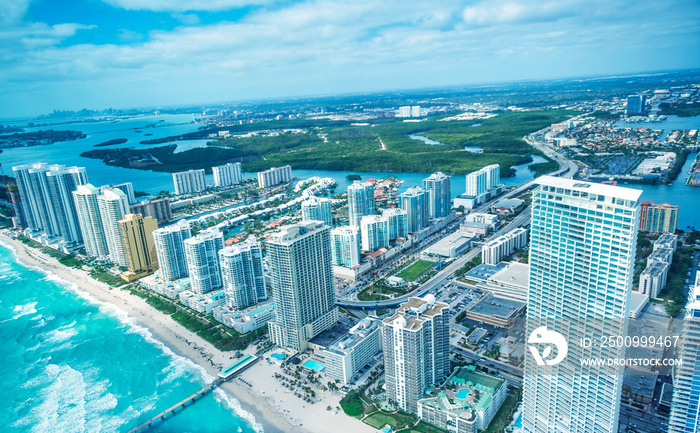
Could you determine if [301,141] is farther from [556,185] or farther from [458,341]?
[556,185]

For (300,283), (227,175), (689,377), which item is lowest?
(227,175)

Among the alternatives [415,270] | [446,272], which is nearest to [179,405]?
[415,270]

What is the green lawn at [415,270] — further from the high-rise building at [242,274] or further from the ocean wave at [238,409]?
the ocean wave at [238,409]

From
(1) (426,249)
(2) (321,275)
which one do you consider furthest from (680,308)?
(2) (321,275)

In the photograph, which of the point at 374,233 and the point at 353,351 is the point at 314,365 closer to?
the point at 353,351

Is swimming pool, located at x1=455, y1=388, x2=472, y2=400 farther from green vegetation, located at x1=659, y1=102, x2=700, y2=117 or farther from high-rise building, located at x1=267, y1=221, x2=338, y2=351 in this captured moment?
green vegetation, located at x1=659, y1=102, x2=700, y2=117

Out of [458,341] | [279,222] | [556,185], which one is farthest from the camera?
[279,222]
